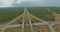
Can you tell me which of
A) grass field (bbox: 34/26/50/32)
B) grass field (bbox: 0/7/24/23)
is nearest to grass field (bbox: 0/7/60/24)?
grass field (bbox: 0/7/24/23)

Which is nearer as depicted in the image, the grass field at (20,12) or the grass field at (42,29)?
the grass field at (42,29)

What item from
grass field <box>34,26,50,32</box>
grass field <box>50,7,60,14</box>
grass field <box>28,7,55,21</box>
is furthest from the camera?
grass field <box>50,7,60,14</box>

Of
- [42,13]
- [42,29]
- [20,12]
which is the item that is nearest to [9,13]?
[20,12]

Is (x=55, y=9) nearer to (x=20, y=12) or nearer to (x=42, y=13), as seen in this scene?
(x=42, y=13)

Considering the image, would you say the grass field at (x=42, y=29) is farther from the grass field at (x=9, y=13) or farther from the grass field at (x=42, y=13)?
the grass field at (x=9, y=13)

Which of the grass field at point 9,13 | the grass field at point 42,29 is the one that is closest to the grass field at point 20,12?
the grass field at point 9,13

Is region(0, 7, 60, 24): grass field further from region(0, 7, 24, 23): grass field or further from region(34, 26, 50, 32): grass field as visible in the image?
region(34, 26, 50, 32): grass field

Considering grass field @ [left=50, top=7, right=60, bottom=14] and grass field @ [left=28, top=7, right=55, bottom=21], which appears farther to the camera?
grass field @ [left=50, top=7, right=60, bottom=14]
